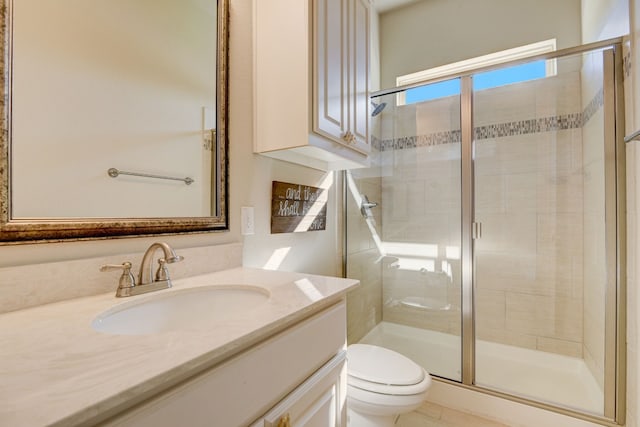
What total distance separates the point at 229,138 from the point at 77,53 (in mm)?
500

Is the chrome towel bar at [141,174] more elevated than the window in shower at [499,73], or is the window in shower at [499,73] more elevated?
the window in shower at [499,73]

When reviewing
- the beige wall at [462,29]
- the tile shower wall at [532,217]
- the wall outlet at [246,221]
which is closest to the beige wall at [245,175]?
the wall outlet at [246,221]

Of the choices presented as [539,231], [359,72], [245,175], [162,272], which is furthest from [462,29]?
[162,272]

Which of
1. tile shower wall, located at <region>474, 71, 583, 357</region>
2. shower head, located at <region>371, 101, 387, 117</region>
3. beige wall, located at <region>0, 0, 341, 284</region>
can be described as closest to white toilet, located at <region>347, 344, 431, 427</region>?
beige wall, located at <region>0, 0, 341, 284</region>

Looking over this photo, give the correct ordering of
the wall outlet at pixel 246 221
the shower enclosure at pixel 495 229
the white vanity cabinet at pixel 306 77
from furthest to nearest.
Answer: the shower enclosure at pixel 495 229, the wall outlet at pixel 246 221, the white vanity cabinet at pixel 306 77

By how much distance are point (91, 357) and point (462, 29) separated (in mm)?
2898

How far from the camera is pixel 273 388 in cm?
62

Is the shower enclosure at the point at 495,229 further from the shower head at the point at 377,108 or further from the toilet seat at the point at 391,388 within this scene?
the toilet seat at the point at 391,388

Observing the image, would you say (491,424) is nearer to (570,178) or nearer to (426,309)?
(426,309)

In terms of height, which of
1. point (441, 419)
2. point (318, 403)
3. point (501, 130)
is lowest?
point (441, 419)

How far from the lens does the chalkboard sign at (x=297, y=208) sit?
53.6 inches

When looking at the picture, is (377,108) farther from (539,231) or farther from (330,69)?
(539,231)

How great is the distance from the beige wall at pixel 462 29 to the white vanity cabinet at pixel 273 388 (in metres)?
2.36

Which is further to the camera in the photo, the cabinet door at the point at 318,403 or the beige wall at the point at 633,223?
the beige wall at the point at 633,223
